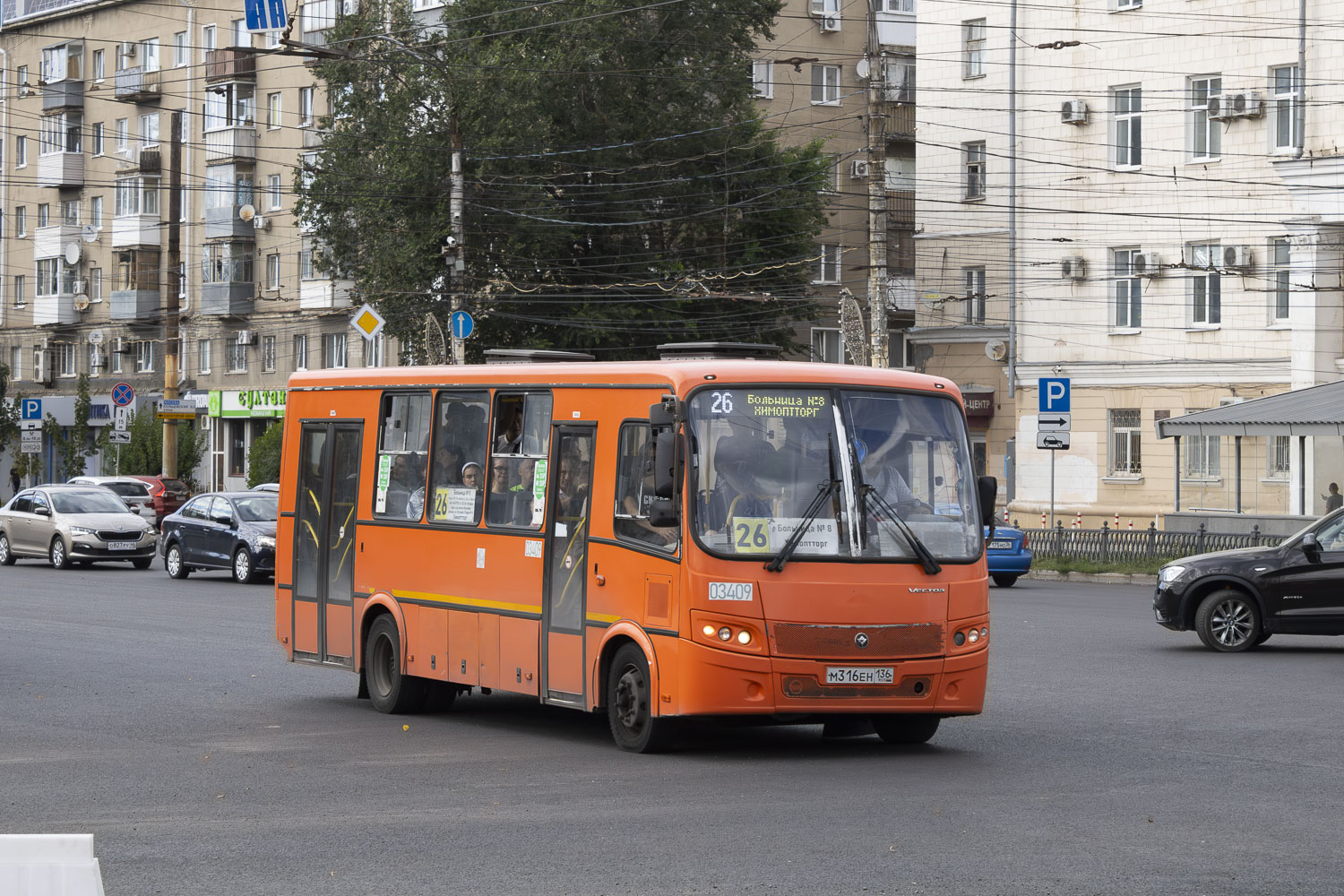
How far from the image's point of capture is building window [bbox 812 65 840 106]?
210 ft

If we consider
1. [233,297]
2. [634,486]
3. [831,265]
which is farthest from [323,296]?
[634,486]

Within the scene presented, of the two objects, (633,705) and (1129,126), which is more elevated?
(1129,126)

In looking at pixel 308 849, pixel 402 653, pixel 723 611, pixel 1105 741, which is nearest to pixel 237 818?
pixel 308 849

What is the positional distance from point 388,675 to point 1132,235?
124ft

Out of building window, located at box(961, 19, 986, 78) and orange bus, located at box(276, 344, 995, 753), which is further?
building window, located at box(961, 19, 986, 78)

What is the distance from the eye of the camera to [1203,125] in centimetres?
4828

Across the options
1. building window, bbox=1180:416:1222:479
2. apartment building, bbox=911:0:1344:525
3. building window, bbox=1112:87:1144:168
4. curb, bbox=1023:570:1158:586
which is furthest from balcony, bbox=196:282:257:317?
curb, bbox=1023:570:1158:586

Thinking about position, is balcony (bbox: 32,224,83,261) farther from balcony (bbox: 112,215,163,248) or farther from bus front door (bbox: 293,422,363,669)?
bus front door (bbox: 293,422,363,669)

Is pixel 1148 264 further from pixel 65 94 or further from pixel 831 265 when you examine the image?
pixel 65 94

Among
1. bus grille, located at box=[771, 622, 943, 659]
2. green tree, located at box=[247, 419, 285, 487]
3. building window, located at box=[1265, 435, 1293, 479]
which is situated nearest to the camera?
bus grille, located at box=[771, 622, 943, 659]

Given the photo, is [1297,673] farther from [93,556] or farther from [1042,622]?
[93,556]

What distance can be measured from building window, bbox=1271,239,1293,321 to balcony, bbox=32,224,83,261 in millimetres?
46537

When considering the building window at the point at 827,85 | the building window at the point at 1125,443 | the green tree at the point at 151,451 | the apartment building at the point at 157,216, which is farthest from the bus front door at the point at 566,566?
the green tree at the point at 151,451

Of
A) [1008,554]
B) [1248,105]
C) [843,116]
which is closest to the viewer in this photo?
[1008,554]
